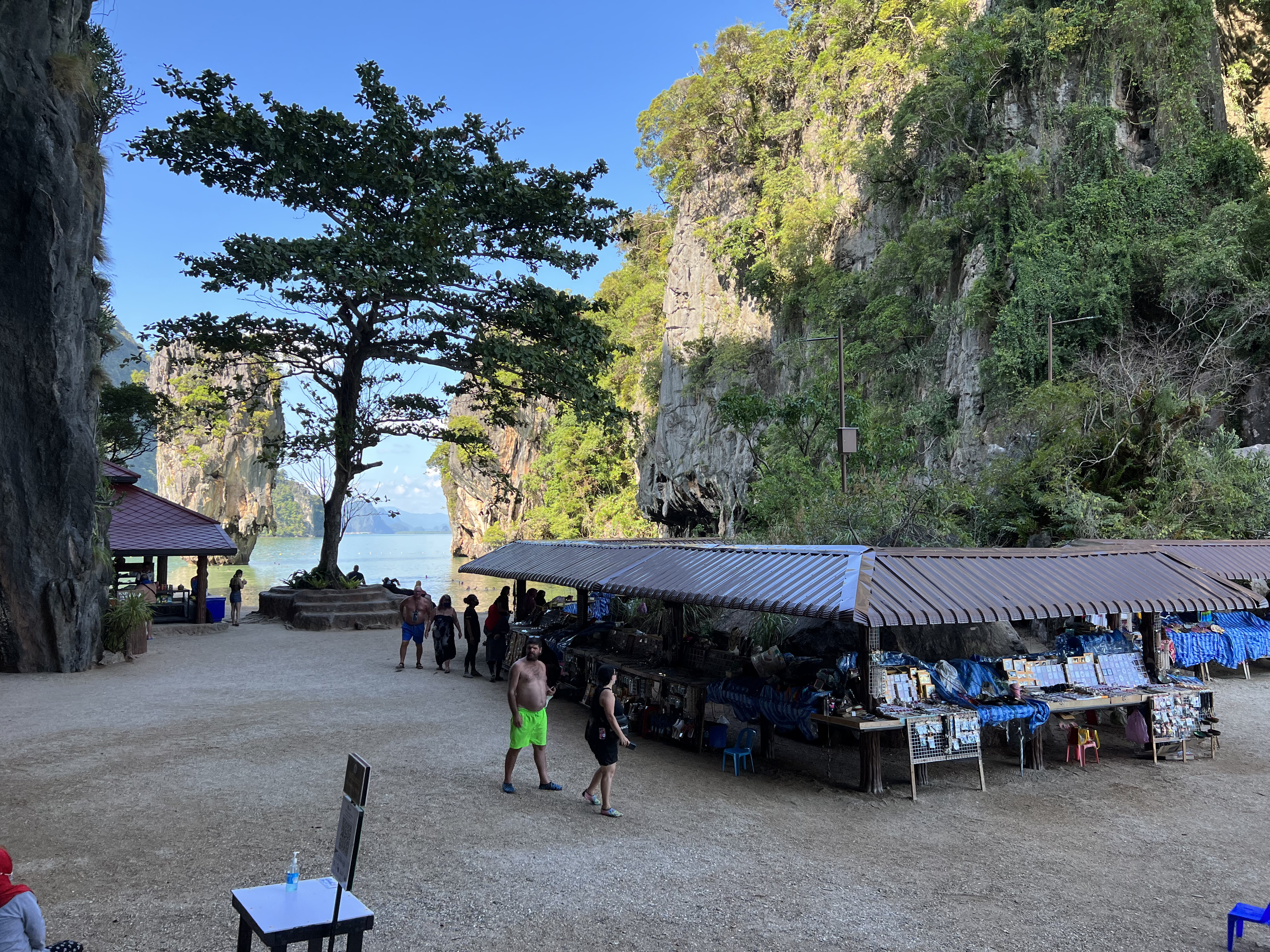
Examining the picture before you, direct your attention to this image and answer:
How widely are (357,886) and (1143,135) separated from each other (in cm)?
3494

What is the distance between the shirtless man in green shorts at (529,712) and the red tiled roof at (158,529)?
1498 cm

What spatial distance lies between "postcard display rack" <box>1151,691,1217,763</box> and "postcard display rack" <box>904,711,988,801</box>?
272cm

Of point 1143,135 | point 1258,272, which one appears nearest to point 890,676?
point 1258,272

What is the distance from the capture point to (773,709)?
10.8 m

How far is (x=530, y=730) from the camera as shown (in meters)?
9.61

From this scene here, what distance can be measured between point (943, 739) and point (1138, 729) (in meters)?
3.24

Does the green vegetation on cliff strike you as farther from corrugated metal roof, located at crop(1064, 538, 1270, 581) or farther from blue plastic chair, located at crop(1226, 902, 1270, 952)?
blue plastic chair, located at crop(1226, 902, 1270, 952)

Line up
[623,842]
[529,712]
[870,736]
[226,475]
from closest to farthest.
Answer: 1. [623,842]
2. [529,712]
3. [870,736]
4. [226,475]

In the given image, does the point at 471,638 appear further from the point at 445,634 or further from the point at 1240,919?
the point at 1240,919

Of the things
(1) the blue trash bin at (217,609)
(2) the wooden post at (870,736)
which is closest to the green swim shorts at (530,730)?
(2) the wooden post at (870,736)

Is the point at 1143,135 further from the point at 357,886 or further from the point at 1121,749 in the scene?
the point at 357,886

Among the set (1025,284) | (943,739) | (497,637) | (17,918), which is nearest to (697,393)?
(1025,284)

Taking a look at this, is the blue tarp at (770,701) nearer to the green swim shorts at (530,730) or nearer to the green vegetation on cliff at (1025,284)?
the green swim shorts at (530,730)

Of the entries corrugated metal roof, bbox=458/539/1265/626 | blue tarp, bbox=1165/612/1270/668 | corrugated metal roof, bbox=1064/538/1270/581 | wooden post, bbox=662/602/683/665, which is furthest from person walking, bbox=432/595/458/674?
blue tarp, bbox=1165/612/1270/668
